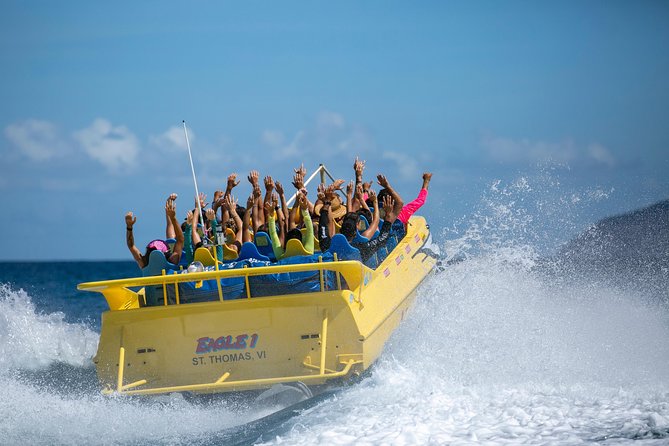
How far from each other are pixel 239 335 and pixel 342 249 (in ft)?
4.13

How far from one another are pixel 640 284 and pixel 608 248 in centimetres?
330

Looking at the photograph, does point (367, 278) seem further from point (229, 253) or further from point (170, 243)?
point (170, 243)

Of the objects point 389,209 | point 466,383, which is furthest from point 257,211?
point 466,383

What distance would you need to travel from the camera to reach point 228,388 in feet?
24.9

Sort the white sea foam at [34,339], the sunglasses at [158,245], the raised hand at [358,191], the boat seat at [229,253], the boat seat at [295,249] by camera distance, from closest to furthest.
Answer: the boat seat at [295,249]
the sunglasses at [158,245]
the boat seat at [229,253]
the raised hand at [358,191]
the white sea foam at [34,339]

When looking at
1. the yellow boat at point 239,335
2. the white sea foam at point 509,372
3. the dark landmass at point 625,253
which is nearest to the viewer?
the white sea foam at point 509,372

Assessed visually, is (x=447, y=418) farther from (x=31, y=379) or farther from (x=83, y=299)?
(x=83, y=299)

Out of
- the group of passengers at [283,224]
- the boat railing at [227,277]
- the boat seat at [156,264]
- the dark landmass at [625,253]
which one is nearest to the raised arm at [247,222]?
the group of passengers at [283,224]

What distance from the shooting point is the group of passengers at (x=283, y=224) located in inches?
345

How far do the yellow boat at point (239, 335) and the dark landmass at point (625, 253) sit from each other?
4.70 metres

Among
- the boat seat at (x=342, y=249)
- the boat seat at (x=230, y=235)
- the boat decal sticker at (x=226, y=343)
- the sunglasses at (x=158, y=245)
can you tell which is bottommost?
the boat decal sticker at (x=226, y=343)

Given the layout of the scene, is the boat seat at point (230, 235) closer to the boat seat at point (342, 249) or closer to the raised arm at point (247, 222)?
the raised arm at point (247, 222)

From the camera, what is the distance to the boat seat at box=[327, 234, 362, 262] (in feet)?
27.3

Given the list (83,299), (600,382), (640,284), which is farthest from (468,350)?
(83,299)
